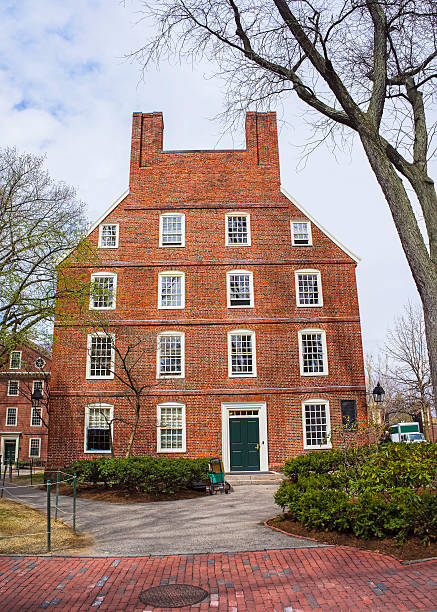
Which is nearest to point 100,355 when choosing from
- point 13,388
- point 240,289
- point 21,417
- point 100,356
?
point 100,356

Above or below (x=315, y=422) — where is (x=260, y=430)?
below

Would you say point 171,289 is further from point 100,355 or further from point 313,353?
point 313,353

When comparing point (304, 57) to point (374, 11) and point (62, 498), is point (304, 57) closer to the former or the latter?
point (374, 11)

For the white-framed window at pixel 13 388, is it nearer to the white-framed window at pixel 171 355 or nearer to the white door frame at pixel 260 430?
the white-framed window at pixel 171 355

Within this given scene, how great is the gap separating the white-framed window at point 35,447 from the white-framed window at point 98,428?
84.3ft

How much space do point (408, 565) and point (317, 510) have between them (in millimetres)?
2009

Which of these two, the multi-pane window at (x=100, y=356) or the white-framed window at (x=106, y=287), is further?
the white-framed window at (x=106, y=287)

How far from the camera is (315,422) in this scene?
826 inches

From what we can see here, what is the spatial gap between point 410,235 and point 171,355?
44.6 ft

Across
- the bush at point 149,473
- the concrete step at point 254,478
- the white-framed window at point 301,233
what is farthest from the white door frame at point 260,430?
the white-framed window at point 301,233

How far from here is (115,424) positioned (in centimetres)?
2089

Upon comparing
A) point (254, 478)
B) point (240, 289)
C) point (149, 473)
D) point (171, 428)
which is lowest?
point (254, 478)

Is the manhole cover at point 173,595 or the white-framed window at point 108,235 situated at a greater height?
the white-framed window at point 108,235

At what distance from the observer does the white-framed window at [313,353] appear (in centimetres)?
2148
